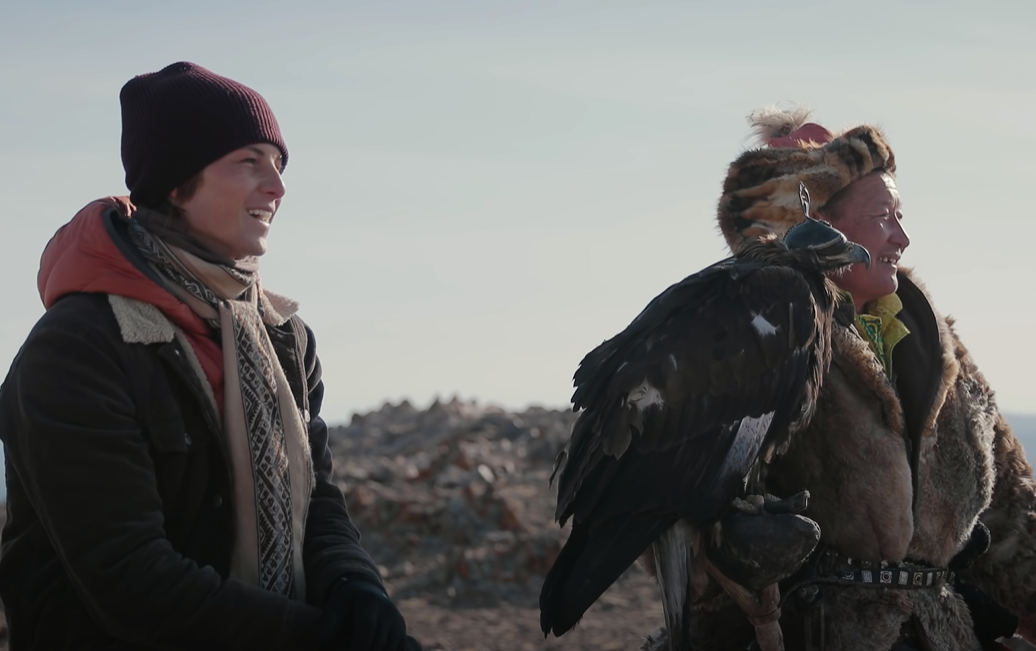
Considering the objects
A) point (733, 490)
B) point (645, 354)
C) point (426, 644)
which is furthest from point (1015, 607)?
point (426, 644)

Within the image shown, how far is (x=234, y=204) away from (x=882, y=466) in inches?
67.2

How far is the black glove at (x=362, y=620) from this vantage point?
2.58 m

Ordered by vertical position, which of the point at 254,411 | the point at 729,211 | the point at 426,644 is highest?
the point at 729,211

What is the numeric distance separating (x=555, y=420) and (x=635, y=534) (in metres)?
9.83

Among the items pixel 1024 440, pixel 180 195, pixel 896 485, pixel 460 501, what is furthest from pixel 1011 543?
A: pixel 1024 440

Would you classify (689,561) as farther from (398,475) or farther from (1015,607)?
(398,475)

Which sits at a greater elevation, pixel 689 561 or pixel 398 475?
pixel 689 561

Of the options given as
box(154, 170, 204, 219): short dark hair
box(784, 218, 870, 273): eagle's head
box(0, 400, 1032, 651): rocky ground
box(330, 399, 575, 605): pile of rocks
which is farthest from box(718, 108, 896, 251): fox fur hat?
box(330, 399, 575, 605): pile of rocks

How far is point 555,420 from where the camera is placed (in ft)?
41.5

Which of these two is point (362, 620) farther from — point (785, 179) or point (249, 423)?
point (785, 179)

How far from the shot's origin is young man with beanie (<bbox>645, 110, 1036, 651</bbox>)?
3160 mm

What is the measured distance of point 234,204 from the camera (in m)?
2.62

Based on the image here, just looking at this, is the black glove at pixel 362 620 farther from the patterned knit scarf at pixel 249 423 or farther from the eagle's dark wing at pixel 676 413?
the eagle's dark wing at pixel 676 413

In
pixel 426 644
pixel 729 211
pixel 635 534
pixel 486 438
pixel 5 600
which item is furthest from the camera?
pixel 486 438
